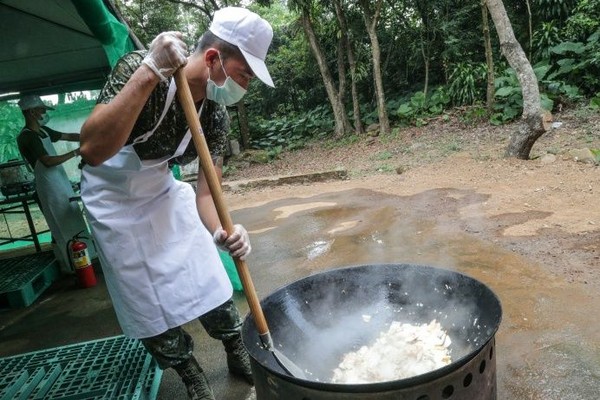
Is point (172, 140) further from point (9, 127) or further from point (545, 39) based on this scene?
point (545, 39)

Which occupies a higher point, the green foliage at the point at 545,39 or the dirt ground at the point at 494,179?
the green foliage at the point at 545,39

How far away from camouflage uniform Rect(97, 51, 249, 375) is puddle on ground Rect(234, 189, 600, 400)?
122 cm

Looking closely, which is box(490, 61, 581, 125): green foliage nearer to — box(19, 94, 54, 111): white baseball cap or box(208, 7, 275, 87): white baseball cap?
box(19, 94, 54, 111): white baseball cap

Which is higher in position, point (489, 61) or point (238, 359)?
point (489, 61)

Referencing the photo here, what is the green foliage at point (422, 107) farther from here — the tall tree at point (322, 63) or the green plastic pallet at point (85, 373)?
the green plastic pallet at point (85, 373)

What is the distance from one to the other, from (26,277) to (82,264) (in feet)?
1.88

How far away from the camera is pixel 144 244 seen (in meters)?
1.96

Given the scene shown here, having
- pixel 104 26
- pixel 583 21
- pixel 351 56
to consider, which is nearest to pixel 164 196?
pixel 104 26

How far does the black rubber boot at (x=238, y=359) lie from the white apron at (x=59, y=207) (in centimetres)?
303

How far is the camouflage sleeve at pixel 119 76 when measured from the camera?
64.6 inches

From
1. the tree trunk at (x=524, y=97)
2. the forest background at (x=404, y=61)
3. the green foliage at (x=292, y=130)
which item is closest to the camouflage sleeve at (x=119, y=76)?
Result: the tree trunk at (x=524, y=97)

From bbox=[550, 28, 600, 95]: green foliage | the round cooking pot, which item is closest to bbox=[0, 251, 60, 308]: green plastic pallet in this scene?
the round cooking pot

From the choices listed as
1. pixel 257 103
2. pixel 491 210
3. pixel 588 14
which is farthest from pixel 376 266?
pixel 257 103

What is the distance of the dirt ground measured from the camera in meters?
3.66
